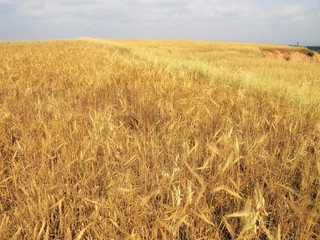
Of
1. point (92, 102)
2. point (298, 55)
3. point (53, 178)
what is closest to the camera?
point (53, 178)

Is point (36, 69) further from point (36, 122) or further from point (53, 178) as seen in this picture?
point (53, 178)

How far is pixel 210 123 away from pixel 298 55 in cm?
3247

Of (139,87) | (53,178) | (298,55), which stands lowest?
(53,178)

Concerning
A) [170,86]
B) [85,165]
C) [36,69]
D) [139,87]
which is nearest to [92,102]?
[139,87]

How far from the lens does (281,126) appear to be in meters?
1.72

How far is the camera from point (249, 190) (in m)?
1.04

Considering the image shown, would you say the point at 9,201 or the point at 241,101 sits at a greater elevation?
the point at 241,101

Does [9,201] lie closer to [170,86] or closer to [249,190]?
[249,190]

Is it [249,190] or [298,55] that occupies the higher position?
[298,55]

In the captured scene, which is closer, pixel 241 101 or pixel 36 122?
pixel 36 122

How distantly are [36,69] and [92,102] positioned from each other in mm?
2189

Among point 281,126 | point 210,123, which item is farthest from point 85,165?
point 281,126

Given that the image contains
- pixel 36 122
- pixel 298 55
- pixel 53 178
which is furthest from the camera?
pixel 298 55

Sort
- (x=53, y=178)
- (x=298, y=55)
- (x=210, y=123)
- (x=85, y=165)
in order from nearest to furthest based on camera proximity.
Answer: (x=53, y=178) < (x=85, y=165) < (x=210, y=123) < (x=298, y=55)
